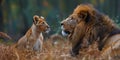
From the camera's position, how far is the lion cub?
366 inches

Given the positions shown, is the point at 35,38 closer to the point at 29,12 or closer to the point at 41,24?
the point at 41,24

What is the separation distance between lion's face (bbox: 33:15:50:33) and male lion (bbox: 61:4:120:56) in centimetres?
292

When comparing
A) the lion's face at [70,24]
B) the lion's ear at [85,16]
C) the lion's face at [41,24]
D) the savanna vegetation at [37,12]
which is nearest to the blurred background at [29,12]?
the savanna vegetation at [37,12]

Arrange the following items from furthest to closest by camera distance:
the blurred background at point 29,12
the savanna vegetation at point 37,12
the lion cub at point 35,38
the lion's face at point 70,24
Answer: the blurred background at point 29,12, the savanna vegetation at point 37,12, the lion cub at point 35,38, the lion's face at point 70,24

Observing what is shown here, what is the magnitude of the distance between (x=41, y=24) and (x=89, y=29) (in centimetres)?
330

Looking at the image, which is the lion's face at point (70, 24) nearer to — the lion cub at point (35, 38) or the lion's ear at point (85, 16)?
the lion's ear at point (85, 16)

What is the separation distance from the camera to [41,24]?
9.89 meters

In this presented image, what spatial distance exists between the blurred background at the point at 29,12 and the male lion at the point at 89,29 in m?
5.42

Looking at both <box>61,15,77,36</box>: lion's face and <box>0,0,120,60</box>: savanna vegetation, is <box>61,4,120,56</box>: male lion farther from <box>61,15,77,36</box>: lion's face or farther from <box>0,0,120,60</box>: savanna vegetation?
<box>0,0,120,60</box>: savanna vegetation

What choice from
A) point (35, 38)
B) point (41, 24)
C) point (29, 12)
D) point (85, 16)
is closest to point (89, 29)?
point (85, 16)

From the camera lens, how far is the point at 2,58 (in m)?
6.50

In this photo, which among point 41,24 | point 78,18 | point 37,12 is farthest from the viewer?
point 37,12

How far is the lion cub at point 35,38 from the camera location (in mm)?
9289

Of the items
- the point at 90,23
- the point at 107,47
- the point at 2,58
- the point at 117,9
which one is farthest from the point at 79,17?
the point at 117,9
